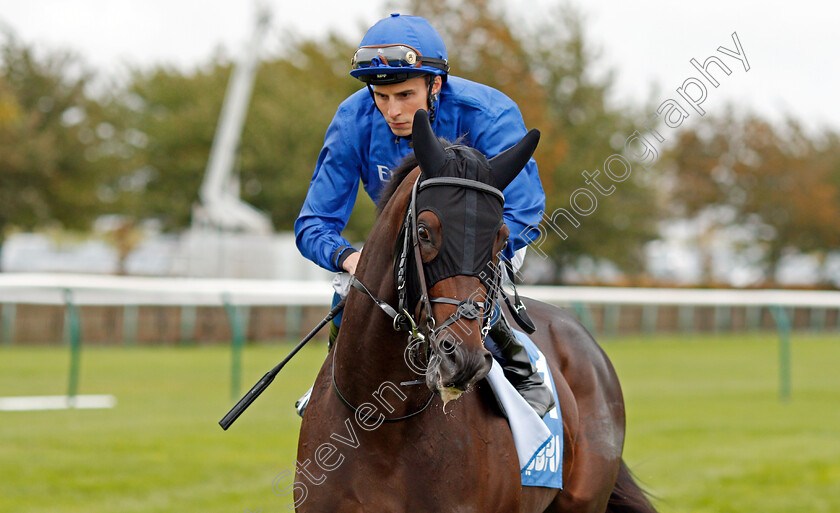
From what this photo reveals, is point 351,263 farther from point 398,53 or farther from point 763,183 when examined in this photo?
point 763,183

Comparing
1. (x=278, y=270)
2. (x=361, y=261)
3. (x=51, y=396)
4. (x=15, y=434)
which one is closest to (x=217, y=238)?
(x=278, y=270)

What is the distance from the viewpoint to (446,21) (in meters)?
24.3

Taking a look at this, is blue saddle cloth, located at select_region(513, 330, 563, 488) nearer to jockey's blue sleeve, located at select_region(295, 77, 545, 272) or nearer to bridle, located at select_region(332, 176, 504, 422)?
jockey's blue sleeve, located at select_region(295, 77, 545, 272)

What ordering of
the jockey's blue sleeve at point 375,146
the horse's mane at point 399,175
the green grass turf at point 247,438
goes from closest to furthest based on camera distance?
the horse's mane at point 399,175
the jockey's blue sleeve at point 375,146
the green grass turf at point 247,438

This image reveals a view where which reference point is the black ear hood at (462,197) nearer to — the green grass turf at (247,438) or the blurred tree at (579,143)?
the green grass turf at (247,438)

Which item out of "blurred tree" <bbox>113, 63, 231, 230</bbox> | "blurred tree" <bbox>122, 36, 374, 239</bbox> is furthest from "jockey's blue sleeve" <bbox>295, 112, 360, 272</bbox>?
"blurred tree" <bbox>113, 63, 231, 230</bbox>

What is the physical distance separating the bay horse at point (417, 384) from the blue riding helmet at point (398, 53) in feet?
1.25

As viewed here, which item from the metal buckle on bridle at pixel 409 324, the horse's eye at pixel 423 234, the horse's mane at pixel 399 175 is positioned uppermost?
the horse's mane at pixel 399 175

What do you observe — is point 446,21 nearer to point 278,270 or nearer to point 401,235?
point 278,270

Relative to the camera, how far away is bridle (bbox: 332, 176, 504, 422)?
246 centimetres

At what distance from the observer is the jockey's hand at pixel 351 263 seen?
121 inches

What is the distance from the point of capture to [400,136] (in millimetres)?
3293

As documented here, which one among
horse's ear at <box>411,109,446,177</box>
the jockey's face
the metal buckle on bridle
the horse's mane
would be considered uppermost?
the jockey's face

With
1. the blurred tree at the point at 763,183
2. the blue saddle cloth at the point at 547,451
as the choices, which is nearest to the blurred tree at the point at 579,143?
the blurred tree at the point at 763,183
